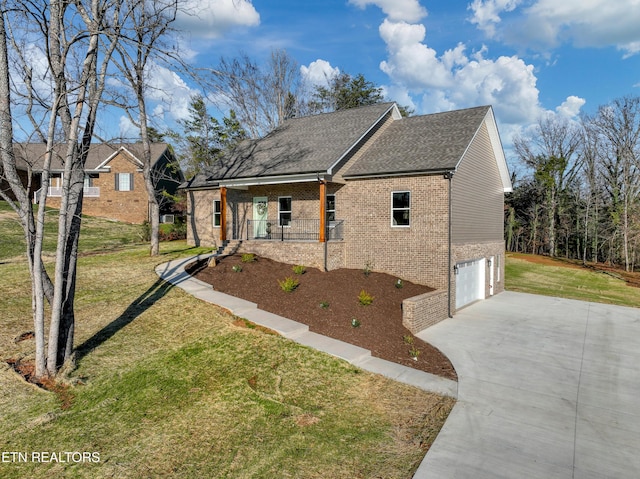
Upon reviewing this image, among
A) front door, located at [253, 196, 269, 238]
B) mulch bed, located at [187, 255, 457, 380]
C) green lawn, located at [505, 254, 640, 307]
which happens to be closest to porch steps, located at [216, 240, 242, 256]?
mulch bed, located at [187, 255, 457, 380]

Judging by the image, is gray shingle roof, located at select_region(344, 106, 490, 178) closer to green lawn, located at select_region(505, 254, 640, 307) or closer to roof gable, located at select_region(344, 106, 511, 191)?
roof gable, located at select_region(344, 106, 511, 191)

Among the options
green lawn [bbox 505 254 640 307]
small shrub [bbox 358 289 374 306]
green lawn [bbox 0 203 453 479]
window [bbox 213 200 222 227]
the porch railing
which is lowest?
green lawn [bbox 505 254 640 307]

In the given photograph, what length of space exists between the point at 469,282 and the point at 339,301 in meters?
7.01

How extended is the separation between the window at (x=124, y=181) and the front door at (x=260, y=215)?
16.3 metres

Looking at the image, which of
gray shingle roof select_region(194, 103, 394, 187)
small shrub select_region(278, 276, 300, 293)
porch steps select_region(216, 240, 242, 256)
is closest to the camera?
small shrub select_region(278, 276, 300, 293)

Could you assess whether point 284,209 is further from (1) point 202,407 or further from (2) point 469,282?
(1) point 202,407

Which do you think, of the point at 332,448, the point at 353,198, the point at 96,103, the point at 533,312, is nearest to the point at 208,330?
the point at 332,448

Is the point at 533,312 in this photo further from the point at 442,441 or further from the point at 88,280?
the point at 88,280

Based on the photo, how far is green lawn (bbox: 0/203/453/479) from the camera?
4.42 metres

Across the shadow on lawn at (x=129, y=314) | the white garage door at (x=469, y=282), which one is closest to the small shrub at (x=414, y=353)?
the white garage door at (x=469, y=282)

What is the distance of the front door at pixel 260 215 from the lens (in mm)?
17438

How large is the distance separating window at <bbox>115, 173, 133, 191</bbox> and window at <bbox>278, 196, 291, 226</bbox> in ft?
58.4

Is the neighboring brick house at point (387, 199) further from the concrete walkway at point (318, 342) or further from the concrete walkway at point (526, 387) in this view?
the concrete walkway at point (318, 342)

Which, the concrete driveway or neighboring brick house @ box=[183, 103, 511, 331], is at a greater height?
neighboring brick house @ box=[183, 103, 511, 331]
